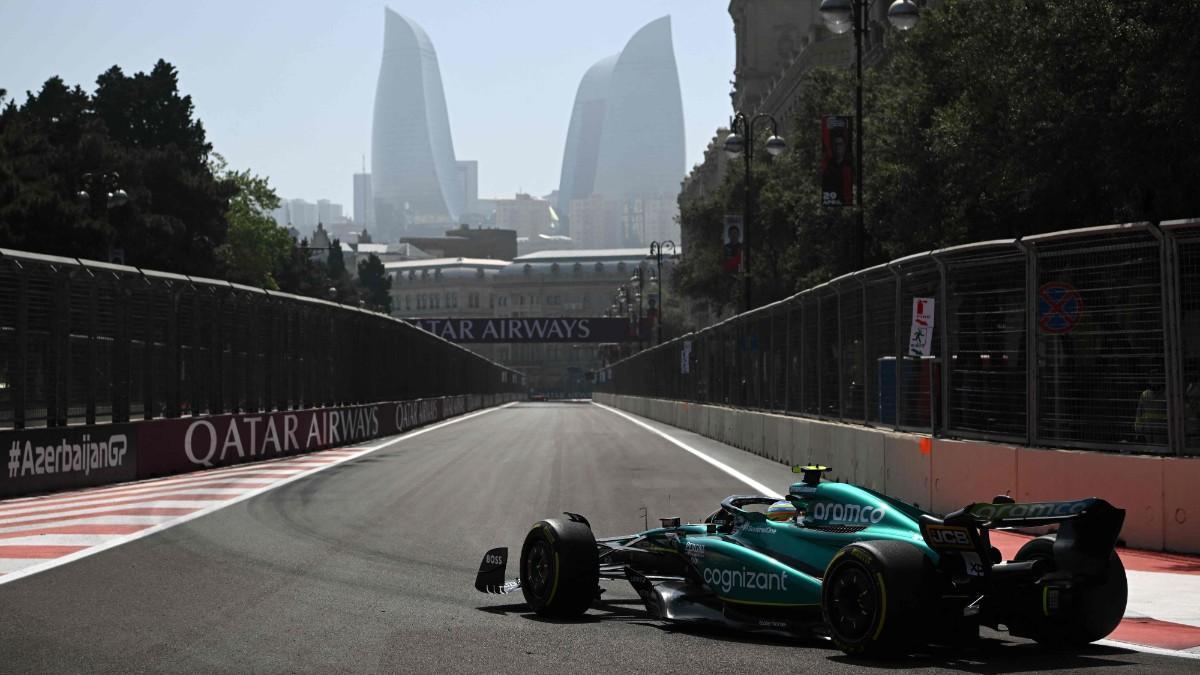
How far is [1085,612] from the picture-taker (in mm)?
Answer: 7367

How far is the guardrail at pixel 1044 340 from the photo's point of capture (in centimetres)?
1174

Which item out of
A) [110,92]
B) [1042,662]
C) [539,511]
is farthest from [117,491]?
[110,92]

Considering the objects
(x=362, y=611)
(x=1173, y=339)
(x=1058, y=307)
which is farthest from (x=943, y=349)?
(x=362, y=611)

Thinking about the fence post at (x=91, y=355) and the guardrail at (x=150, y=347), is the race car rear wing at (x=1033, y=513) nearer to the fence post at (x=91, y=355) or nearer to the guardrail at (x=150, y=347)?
the guardrail at (x=150, y=347)

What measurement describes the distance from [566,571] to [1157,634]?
3142 millimetres

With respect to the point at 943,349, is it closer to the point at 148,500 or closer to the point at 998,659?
the point at 998,659

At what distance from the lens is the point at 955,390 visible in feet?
48.7

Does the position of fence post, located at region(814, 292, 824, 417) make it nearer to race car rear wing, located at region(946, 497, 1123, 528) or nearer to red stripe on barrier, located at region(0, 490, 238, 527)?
red stripe on barrier, located at region(0, 490, 238, 527)

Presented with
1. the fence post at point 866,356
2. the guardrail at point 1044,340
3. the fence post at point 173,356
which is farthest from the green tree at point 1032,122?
the fence post at point 173,356

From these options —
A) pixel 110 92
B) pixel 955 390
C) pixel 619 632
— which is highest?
pixel 110 92

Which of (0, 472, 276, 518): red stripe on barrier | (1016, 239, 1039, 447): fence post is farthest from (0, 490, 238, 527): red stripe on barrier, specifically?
(1016, 239, 1039, 447): fence post

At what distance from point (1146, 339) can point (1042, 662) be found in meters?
5.32

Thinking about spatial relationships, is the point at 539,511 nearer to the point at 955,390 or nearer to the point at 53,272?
the point at 955,390

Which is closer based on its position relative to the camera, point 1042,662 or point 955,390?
point 1042,662
